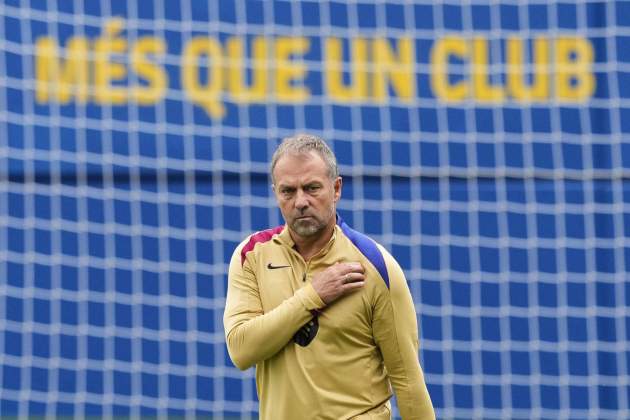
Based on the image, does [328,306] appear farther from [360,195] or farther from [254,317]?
[360,195]

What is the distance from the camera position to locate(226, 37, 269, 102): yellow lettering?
715cm

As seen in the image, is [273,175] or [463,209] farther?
[463,209]

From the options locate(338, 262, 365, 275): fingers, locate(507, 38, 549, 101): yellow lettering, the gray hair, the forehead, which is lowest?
locate(338, 262, 365, 275): fingers

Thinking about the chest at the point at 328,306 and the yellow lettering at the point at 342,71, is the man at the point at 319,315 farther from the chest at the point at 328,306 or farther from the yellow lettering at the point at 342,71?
the yellow lettering at the point at 342,71

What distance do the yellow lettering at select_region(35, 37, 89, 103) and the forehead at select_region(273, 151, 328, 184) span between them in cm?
390

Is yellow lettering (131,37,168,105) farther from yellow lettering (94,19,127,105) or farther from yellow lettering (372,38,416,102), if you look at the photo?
yellow lettering (372,38,416,102)

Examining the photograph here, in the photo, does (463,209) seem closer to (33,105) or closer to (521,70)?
(521,70)

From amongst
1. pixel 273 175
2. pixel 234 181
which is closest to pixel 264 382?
pixel 273 175

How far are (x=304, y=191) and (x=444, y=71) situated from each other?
3.94 m

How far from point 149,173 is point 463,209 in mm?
1755

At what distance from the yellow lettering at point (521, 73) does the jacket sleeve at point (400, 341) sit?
3.89 metres

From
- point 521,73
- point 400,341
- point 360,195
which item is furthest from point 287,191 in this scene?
point 521,73

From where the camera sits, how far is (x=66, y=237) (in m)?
7.15

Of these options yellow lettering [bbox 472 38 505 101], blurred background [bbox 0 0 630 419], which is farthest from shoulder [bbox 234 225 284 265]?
yellow lettering [bbox 472 38 505 101]
